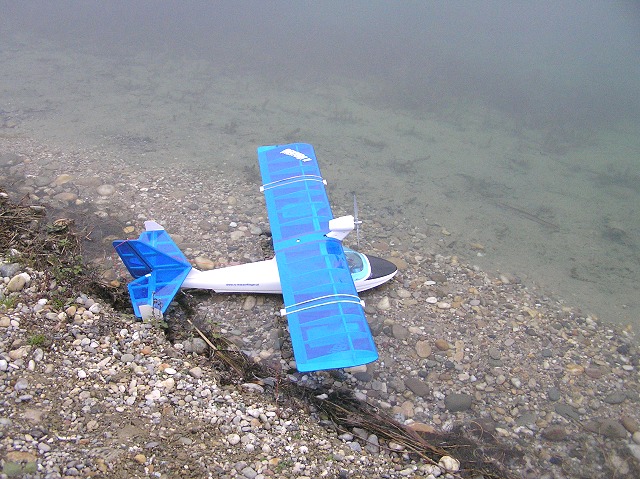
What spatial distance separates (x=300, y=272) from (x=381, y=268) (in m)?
2.32

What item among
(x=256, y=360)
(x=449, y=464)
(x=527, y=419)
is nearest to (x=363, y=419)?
(x=449, y=464)

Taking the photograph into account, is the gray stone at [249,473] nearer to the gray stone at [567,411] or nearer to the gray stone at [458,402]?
the gray stone at [458,402]

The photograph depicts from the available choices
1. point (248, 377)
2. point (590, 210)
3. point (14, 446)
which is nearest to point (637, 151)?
point (590, 210)

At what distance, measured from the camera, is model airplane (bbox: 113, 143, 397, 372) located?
8141 millimetres

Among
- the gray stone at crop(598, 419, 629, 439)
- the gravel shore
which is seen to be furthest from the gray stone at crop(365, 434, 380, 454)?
the gray stone at crop(598, 419, 629, 439)

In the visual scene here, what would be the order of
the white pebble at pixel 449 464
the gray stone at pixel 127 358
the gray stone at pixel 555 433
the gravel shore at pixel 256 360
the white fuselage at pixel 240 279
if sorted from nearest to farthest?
the gravel shore at pixel 256 360, the white pebble at pixel 449 464, the gray stone at pixel 127 358, the gray stone at pixel 555 433, the white fuselage at pixel 240 279

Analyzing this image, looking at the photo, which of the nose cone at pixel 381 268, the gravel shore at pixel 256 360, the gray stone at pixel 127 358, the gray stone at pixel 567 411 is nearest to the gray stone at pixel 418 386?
the gravel shore at pixel 256 360

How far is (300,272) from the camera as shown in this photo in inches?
369

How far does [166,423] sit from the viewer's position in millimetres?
7062

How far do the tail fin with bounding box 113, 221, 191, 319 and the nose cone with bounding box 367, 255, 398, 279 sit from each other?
3.75 metres

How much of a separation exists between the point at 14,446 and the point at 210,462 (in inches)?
89.7

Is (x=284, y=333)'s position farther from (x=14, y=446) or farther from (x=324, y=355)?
(x=14, y=446)

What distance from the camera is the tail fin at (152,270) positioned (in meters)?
9.15

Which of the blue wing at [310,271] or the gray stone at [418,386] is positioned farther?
the gray stone at [418,386]
